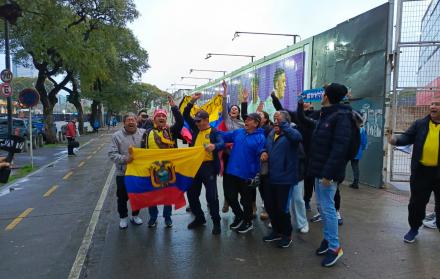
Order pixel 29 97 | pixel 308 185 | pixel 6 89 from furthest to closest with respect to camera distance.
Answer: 1. pixel 6 89
2. pixel 29 97
3. pixel 308 185

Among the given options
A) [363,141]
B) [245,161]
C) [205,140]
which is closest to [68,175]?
[205,140]

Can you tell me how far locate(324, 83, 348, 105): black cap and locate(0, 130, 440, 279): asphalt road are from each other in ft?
6.14

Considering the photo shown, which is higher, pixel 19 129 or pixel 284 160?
pixel 284 160

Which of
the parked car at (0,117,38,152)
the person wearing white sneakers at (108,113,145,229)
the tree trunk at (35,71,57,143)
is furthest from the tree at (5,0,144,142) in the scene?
the person wearing white sneakers at (108,113,145,229)

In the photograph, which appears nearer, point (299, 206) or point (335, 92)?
point (335, 92)

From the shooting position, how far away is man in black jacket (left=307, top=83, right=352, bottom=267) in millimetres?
4254

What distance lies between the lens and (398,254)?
488 centimetres

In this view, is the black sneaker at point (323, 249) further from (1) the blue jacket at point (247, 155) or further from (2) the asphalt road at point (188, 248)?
(1) the blue jacket at point (247, 155)

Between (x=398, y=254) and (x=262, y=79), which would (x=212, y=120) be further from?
(x=262, y=79)

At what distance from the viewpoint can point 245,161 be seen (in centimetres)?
548

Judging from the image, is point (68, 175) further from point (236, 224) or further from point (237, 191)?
point (237, 191)

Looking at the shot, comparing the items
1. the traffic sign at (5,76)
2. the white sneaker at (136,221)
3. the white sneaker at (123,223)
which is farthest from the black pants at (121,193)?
the traffic sign at (5,76)

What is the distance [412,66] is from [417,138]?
4292 millimetres

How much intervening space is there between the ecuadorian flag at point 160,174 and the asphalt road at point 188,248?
20.3 inches
